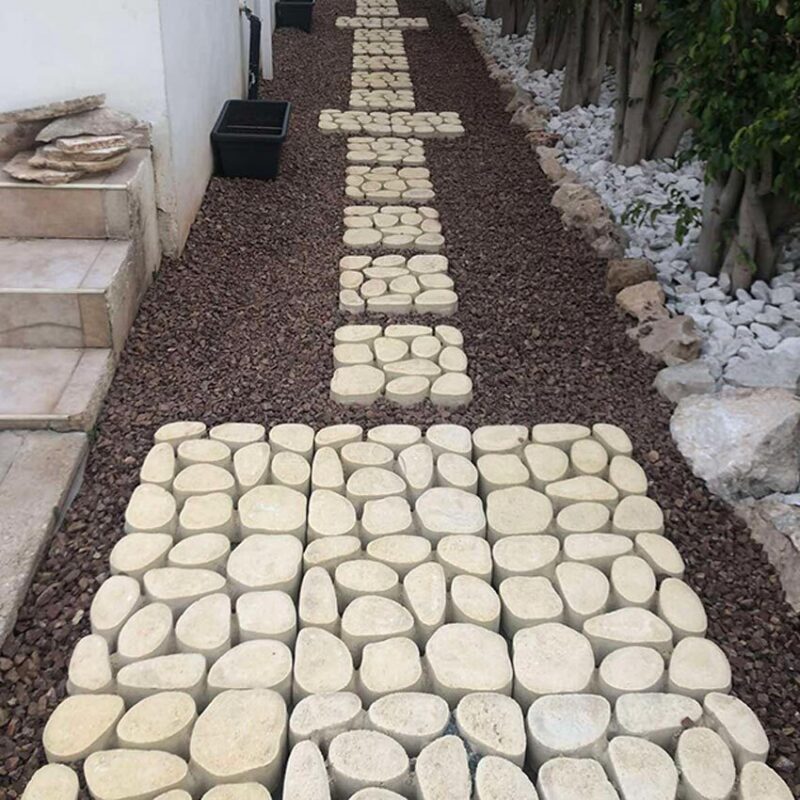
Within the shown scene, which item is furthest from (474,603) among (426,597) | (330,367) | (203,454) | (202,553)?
(330,367)

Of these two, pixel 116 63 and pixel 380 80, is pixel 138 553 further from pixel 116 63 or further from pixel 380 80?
pixel 380 80

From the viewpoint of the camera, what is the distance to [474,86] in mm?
6730

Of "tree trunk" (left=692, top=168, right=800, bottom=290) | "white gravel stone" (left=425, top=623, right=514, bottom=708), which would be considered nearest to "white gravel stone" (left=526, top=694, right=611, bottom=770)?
"white gravel stone" (left=425, top=623, right=514, bottom=708)

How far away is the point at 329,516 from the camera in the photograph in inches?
91.4

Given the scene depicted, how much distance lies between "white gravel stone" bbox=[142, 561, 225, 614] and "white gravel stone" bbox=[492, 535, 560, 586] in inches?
26.9

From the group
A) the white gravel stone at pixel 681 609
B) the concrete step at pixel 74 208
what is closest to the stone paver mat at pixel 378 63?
the concrete step at pixel 74 208

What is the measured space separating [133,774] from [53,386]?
145 cm

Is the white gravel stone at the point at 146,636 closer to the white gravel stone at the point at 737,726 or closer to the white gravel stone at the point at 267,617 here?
the white gravel stone at the point at 267,617

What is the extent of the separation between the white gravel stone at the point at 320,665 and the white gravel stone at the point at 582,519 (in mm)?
Answer: 702

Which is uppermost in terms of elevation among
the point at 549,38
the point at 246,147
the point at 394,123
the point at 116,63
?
the point at 116,63

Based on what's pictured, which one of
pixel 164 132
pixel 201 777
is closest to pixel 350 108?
pixel 164 132

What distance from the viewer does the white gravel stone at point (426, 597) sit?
2014mm

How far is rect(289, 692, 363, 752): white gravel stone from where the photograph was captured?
176 cm

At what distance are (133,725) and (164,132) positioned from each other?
2.49m
